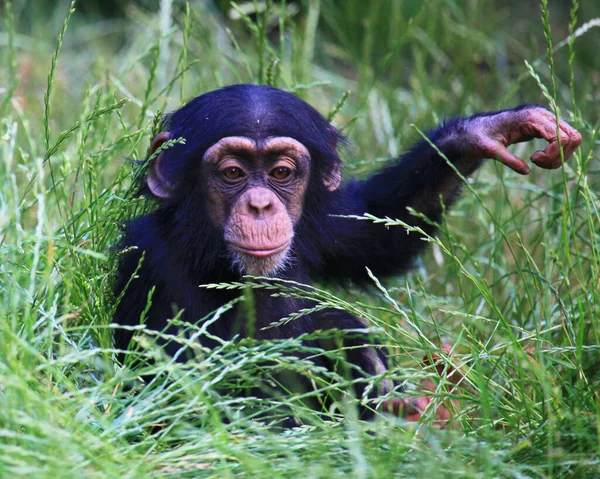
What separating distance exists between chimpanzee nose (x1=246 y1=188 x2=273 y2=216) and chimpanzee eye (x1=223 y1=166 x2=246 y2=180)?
175mm

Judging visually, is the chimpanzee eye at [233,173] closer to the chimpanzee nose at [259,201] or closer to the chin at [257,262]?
the chimpanzee nose at [259,201]

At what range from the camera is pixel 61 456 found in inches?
93.4

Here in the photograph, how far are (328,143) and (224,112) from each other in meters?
0.58

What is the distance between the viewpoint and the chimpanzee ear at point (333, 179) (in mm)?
4059

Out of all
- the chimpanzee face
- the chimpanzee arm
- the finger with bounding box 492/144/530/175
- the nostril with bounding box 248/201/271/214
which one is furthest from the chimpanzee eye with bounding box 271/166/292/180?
the finger with bounding box 492/144/530/175

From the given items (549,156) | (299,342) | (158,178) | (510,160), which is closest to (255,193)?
(158,178)

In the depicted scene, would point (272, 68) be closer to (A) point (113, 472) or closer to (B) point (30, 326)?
(B) point (30, 326)

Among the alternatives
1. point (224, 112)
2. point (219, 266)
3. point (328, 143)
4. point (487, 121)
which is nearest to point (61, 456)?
point (219, 266)

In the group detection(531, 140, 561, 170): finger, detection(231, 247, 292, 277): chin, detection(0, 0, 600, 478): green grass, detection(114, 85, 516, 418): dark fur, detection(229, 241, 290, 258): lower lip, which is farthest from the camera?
detection(114, 85, 516, 418): dark fur

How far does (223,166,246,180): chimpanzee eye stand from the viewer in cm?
372

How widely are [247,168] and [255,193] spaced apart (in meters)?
0.20

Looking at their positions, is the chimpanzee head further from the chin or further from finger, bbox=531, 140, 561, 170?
finger, bbox=531, 140, 561, 170

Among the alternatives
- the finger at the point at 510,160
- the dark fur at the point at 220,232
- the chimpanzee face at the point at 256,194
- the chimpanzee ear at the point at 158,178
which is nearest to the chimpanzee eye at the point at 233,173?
the chimpanzee face at the point at 256,194

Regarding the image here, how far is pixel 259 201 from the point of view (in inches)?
139
